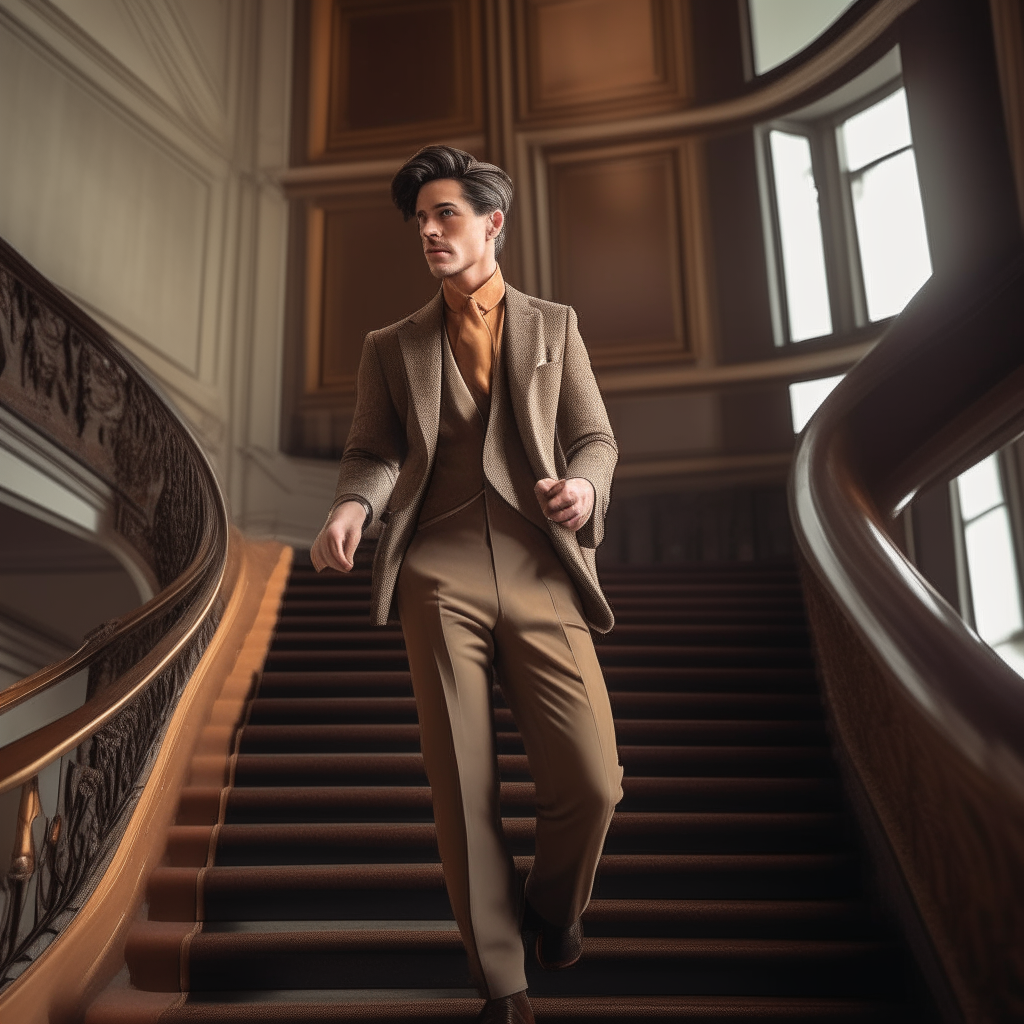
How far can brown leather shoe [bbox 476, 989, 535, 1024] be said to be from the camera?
72.0 inches

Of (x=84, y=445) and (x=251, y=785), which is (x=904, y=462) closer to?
(x=251, y=785)

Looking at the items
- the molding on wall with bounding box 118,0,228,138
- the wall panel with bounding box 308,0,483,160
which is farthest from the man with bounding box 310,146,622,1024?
the wall panel with bounding box 308,0,483,160

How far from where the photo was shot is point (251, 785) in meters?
3.62

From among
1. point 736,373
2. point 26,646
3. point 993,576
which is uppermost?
point 736,373

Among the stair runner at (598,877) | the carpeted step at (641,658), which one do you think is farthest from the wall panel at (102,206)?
the stair runner at (598,877)

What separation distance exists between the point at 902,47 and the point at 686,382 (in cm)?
276

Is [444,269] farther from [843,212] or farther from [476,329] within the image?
[843,212]

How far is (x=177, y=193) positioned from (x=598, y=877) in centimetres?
684

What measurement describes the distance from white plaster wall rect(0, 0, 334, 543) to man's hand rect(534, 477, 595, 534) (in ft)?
19.0

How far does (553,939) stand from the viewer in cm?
200

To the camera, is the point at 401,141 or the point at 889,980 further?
the point at 401,141

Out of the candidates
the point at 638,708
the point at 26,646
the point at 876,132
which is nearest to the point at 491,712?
the point at 638,708

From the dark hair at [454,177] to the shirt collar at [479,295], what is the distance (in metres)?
A: 0.14

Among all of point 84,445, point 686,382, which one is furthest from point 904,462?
point 686,382
